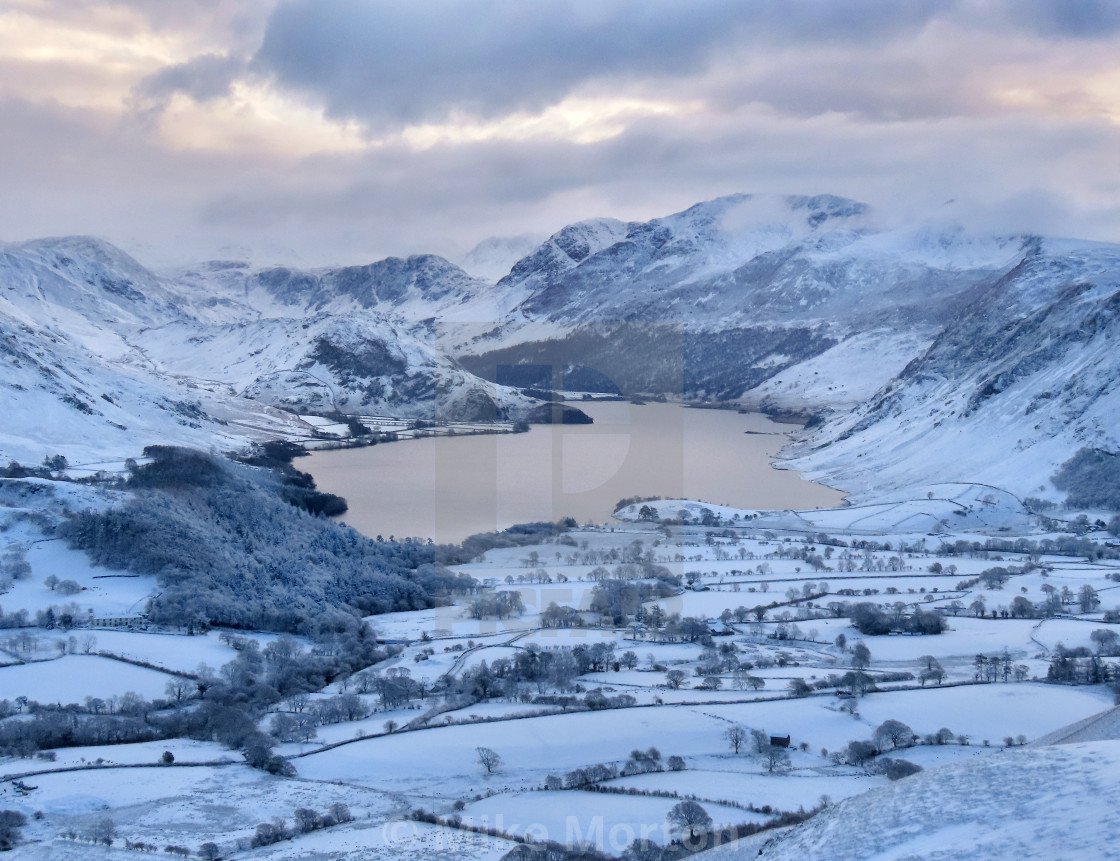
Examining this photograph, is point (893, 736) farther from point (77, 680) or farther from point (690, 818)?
point (77, 680)

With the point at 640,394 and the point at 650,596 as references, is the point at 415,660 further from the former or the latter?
the point at 640,394

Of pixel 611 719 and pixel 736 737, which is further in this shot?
pixel 611 719

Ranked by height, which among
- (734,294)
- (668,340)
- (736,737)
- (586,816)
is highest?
(734,294)

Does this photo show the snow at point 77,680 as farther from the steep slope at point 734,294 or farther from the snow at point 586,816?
the steep slope at point 734,294

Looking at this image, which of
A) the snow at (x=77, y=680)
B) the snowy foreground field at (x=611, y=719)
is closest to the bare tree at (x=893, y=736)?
the snowy foreground field at (x=611, y=719)

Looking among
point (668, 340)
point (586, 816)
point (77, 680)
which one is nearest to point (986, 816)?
point (586, 816)

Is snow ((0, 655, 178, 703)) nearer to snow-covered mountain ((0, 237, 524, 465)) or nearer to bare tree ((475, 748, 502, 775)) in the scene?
bare tree ((475, 748, 502, 775))
